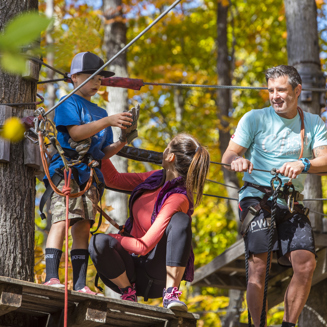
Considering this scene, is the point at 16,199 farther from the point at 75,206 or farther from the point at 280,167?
the point at 280,167

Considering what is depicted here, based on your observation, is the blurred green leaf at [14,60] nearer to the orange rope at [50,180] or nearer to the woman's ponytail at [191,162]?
the orange rope at [50,180]

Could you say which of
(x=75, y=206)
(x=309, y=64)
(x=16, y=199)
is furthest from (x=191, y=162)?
(x=309, y=64)

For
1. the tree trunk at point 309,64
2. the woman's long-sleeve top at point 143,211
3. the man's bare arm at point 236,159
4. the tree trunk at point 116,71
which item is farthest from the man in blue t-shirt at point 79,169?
the tree trunk at point 116,71

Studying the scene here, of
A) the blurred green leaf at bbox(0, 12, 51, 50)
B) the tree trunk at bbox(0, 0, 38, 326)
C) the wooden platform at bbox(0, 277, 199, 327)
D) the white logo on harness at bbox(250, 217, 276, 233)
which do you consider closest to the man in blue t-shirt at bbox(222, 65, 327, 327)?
the white logo on harness at bbox(250, 217, 276, 233)

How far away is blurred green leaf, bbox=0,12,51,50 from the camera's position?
2.49 ft

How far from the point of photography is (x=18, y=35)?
0.77 metres

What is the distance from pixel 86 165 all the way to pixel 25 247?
0.66 metres

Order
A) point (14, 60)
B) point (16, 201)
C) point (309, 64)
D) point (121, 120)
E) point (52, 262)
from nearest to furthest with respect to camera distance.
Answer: point (14, 60) → point (52, 262) → point (121, 120) → point (16, 201) → point (309, 64)

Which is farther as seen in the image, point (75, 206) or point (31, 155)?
point (31, 155)

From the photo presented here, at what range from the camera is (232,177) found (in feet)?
28.3

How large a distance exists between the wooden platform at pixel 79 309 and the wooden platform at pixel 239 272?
2239mm

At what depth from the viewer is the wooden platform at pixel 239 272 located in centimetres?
502

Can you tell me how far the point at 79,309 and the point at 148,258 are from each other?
0.64m

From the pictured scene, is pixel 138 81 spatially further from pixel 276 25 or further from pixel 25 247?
pixel 276 25
